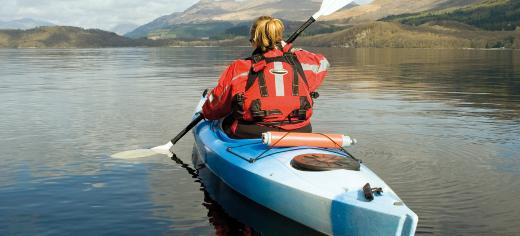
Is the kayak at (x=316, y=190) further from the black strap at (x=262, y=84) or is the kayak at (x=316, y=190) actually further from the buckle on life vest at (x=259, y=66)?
the buckle on life vest at (x=259, y=66)

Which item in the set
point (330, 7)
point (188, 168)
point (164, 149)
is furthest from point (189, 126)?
point (330, 7)

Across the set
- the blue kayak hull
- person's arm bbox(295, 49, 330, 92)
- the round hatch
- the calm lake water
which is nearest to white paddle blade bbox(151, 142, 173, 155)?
the calm lake water

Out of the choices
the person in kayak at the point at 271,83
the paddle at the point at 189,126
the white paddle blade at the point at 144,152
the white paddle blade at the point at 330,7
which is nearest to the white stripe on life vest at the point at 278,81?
the person in kayak at the point at 271,83

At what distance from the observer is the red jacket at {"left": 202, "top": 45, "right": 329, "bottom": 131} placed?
31.5 ft

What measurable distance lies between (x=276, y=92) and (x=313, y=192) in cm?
228

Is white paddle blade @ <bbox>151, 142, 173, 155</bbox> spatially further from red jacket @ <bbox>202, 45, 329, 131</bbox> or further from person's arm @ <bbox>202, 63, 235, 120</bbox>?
red jacket @ <bbox>202, 45, 329, 131</bbox>

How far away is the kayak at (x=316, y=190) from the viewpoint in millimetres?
7008

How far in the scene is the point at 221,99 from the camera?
1029cm

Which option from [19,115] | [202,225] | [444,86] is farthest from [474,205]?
[444,86]

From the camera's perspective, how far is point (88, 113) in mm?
20703

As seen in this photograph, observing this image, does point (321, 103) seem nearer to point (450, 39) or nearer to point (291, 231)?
point (291, 231)

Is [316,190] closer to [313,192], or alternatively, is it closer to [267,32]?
[313,192]

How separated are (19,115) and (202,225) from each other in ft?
44.9

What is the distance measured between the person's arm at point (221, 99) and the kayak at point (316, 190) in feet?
2.03
